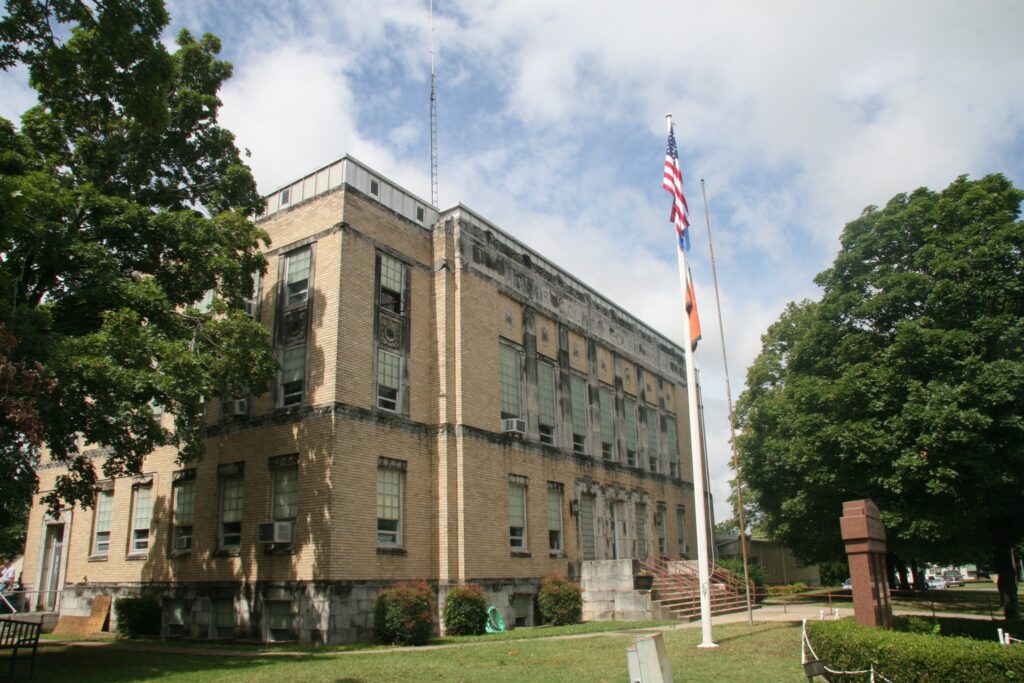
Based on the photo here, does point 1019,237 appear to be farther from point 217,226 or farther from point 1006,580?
point 217,226

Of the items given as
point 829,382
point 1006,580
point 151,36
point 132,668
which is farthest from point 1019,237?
point 132,668

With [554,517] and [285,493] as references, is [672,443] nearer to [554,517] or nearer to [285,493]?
[554,517]

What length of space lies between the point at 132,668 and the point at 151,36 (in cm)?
1200

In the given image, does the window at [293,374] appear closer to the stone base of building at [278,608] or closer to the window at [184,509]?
the window at [184,509]

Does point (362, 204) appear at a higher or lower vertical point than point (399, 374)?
higher

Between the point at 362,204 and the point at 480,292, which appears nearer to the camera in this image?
the point at 362,204

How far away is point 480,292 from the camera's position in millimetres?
27078

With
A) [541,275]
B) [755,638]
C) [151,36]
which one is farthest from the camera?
[541,275]

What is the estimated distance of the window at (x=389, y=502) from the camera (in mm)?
22469

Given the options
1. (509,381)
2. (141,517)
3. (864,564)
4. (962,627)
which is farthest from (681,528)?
(141,517)

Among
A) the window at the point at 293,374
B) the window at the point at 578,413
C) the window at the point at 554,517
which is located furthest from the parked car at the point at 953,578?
the window at the point at 293,374

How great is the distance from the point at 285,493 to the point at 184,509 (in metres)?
4.97

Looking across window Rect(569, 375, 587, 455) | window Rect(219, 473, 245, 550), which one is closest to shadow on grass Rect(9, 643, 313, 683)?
window Rect(219, 473, 245, 550)

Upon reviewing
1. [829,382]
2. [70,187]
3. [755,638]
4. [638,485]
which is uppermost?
[70,187]
